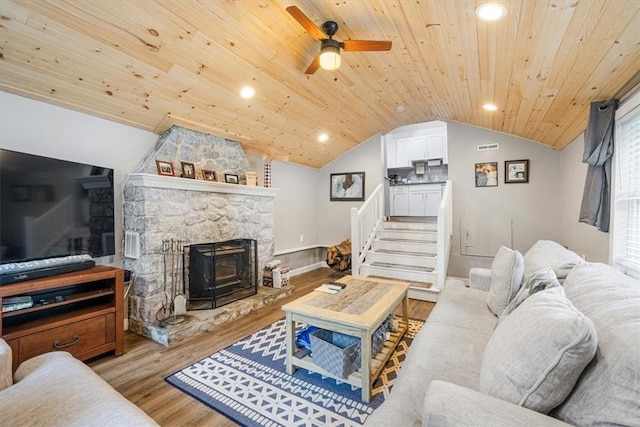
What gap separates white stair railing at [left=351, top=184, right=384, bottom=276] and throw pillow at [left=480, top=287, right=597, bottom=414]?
3.44 metres

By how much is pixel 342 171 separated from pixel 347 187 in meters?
0.36

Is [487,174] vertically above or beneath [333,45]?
beneath

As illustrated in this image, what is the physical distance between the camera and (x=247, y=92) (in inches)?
123

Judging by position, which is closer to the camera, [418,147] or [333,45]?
[333,45]

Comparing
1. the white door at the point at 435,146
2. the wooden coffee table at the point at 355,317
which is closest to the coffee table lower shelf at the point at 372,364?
the wooden coffee table at the point at 355,317

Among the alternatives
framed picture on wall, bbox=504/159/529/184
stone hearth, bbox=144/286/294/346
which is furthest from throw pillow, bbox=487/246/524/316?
framed picture on wall, bbox=504/159/529/184

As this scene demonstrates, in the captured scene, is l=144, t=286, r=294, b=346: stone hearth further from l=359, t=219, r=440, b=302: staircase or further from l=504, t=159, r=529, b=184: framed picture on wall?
l=504, t=159, r=529, b=184: framed picture on wall

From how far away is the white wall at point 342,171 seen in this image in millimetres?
5691

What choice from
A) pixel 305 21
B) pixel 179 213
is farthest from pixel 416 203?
pixel 305 21

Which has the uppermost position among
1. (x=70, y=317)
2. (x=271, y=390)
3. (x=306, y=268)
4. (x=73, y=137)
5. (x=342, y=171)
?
(x=342, y=171)

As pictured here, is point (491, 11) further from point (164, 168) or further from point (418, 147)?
point (418, 147)

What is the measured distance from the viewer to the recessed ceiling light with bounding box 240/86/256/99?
3.07 metres

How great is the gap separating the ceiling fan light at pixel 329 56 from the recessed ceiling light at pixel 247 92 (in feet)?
3.56

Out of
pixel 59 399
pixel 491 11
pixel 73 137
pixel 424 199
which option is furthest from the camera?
pixel 424 199
